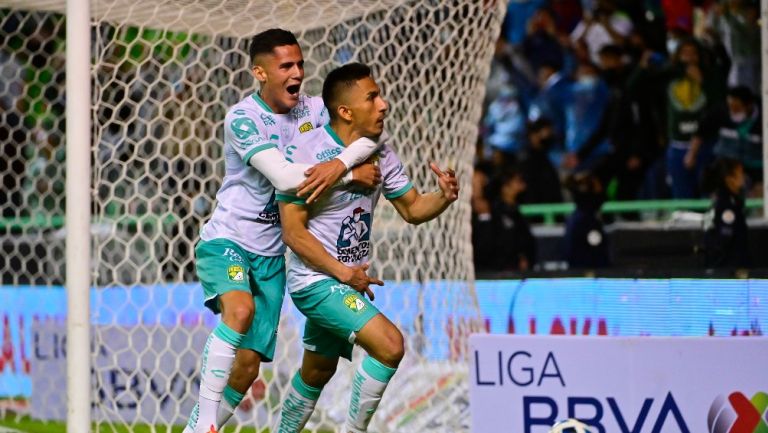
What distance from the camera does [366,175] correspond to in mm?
5305

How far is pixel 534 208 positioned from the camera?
37.6ft

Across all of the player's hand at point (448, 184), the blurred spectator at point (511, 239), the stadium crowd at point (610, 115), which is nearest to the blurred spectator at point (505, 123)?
the stadium crowd at point (610, 115)

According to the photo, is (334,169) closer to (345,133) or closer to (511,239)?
(345,133)

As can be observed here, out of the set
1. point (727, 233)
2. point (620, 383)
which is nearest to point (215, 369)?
point (620, 383)

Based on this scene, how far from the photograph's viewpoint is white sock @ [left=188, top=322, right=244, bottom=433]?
5336 millimetres

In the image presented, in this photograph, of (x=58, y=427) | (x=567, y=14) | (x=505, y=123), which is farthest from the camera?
(x=505, y=123)

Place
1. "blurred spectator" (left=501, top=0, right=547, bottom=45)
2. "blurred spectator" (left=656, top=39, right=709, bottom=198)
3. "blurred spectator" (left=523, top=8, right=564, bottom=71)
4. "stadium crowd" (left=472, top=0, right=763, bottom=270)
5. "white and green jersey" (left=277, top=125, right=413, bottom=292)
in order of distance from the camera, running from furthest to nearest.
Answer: "blurred spectator" (left=501, top=0, right=547, bottom=45)
"blurred spectator" (left=523, top=8, right=564, bottom=71)
"blurred spectator" (left=656, top=39, right=709, bottom=198)
"stadium crowd" (left=472, top=0, right=763, bottom=270)
"white and green jersey" (left=277, top=125, right=413, bottom=292)

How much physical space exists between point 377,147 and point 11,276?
5.21 meters

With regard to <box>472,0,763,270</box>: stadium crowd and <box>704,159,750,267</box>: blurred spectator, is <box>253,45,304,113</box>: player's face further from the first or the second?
<box>472,0,763,270</box>: stadium crowd

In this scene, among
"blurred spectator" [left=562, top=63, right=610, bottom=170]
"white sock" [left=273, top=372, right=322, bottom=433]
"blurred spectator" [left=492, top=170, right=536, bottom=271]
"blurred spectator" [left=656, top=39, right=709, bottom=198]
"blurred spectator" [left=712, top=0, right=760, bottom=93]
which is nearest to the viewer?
"white sock" [left=273, top=372, right=322, bottom=433]

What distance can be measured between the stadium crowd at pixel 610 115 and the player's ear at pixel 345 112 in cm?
494

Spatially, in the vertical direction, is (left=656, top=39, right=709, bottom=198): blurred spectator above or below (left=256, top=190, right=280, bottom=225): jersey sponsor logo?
above

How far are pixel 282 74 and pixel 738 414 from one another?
237cm

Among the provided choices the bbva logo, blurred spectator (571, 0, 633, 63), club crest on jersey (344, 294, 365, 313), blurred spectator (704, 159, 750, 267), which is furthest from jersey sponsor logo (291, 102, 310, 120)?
blurred spectator (571, 0, 633, 63)
